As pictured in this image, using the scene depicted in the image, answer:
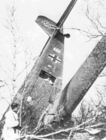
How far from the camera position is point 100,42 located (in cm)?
Answer: 966

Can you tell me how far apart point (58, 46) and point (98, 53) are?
3058 millimetres

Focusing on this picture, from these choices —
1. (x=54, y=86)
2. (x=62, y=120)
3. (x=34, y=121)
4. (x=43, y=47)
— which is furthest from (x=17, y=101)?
(x=43, y=47)

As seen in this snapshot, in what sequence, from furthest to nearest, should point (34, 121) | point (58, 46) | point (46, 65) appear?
point (58, 46) < point (46, 65) < point (34, 121)

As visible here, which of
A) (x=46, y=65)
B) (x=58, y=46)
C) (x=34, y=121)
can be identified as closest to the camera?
(x=34, y=121)

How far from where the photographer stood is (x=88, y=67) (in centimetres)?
999

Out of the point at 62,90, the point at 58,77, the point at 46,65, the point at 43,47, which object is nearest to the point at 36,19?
the point at 43,47

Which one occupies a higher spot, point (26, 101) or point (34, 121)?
point (26, 101)

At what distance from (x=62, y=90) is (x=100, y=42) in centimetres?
373

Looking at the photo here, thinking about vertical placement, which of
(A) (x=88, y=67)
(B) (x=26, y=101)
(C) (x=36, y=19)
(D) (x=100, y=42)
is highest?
(C) (x=36, y=19)

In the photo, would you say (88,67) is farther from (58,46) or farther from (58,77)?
(58,46)

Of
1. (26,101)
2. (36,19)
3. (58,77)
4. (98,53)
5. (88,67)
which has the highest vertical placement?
(36,19)

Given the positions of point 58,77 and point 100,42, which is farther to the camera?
point 58,77

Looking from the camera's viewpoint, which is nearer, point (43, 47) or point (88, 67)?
point (88, 67)

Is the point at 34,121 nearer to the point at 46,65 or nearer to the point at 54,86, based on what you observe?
the point at 54,86
